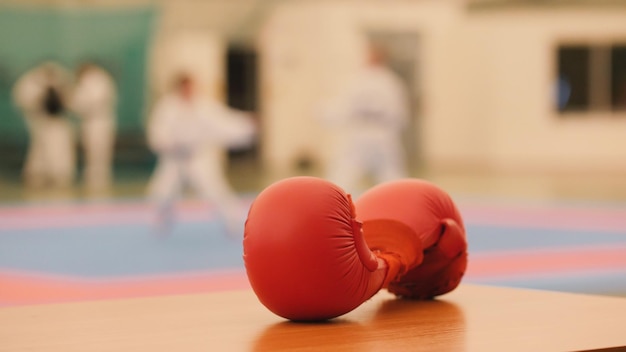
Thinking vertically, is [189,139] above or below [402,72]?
below

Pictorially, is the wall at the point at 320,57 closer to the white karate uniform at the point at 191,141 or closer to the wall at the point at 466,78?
the wall at the point at 466,78

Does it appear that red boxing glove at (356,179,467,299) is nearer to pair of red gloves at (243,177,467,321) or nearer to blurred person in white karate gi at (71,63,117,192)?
pair of red gloves at (243,177,467,321)

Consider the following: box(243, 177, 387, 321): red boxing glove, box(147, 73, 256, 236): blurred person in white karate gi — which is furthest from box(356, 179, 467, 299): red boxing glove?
box(147, 73, 256, 236): blurred person in white karate gi

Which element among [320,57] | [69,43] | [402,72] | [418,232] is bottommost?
[418,232]

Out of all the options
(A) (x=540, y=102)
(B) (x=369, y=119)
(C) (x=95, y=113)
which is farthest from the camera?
(A) (x=540, y=102)

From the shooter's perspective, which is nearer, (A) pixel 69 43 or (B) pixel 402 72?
(A) pixel 69 43

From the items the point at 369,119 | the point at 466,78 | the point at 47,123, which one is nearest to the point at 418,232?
the point at 369,119

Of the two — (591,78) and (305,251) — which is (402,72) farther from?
(305,251)

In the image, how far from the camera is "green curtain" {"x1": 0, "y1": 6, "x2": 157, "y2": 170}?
69.8ft

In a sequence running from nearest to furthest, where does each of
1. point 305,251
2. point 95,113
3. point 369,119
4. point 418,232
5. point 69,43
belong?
1. point 305,251
2. point 418,232
3. point 369,119
4. point 95,113
5. point 69,43

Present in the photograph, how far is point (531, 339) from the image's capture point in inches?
90.2

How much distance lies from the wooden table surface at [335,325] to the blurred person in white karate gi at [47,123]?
55.9ft

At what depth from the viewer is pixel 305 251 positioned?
2490 millimetres

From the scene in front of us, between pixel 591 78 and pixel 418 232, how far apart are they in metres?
21.5
